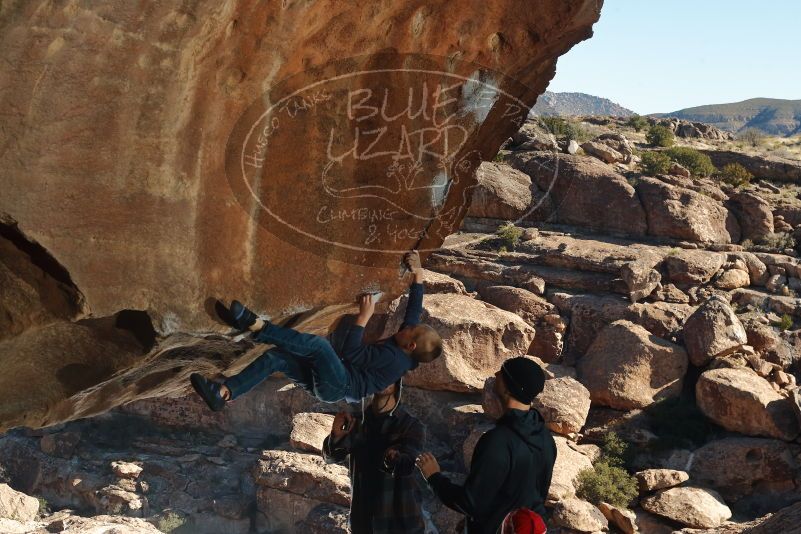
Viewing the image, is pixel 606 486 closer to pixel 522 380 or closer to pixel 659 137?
pixel 522 380

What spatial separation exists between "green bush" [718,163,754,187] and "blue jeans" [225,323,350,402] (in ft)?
80.5

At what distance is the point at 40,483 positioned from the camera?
872 inches

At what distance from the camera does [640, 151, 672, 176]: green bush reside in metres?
26.4

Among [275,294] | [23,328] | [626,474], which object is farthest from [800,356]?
[23,328]

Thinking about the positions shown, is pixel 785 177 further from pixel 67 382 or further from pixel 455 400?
pixel 67 382

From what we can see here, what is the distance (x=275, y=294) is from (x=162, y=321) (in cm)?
83

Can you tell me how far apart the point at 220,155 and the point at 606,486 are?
45.5 feet

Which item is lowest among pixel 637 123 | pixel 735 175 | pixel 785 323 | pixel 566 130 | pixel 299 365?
pixel 785 323

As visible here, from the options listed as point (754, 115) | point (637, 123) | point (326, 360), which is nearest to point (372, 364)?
point (326, 360)

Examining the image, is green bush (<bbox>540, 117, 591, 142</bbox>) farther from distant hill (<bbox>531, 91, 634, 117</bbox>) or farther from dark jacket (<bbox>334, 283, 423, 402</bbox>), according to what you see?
distant hill (<bbox>531, 91, 634, 117</bbox>)

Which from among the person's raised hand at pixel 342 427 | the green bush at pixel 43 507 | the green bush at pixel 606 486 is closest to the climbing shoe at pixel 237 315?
the person's raised hand at pixel 342 427

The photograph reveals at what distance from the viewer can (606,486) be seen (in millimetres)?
A: 16578

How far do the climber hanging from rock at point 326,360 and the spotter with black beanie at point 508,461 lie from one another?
1.19 m

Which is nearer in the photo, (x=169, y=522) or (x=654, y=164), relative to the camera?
(x=169, y=522)
